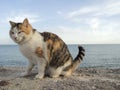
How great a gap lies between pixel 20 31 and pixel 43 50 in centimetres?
94

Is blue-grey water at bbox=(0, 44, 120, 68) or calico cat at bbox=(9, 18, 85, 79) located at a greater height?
calico cat at bbox=(9, 18, 85, 79)

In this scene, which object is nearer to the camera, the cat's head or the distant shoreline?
the distant shoreline

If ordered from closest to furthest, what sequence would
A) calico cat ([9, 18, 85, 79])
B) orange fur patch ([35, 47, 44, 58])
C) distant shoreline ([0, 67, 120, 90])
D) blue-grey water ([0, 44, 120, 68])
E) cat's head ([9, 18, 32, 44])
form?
distant shoreline ([0, 67, 120, 90]) → cat's head ([9, 18, 32, 44]) → calico cat ([9, 18, 85, 79]) → orange fur patch ([35, 47, 44, 58]) → blue-grey water ([0, 44, 120, 68])

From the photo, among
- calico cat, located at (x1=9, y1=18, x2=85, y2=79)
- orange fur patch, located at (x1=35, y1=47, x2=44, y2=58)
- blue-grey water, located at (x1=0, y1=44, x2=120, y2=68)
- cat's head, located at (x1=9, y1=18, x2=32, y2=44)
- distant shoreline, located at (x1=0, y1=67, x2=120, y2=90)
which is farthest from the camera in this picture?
blue-grey water, located at (x1=0, y1=44, x2=120, y2=68)

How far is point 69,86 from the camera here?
874cm

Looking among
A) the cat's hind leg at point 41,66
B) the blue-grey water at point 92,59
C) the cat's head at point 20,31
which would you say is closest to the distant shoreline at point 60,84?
the cat's hind leg at point 41,66

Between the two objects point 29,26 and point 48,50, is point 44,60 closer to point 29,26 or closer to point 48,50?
point 48,50

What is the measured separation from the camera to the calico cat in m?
8.95

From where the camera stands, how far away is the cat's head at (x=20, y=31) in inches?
347

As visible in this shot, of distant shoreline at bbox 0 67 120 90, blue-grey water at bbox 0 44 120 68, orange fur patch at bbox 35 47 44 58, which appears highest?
orange fur patch at bbox 35 47 44 58

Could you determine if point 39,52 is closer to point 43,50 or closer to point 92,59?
point 43,50

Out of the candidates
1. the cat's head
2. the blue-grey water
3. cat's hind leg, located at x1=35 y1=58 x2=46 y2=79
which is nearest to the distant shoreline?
cat's hind leg, located at x1=35 y1=58 x2=46 y2=79

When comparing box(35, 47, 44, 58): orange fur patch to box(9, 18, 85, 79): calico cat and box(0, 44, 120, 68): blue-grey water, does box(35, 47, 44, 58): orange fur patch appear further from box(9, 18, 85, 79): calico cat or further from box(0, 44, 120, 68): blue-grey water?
box(0, 44, 120, 68): blue-grey water

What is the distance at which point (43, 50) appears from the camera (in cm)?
923
